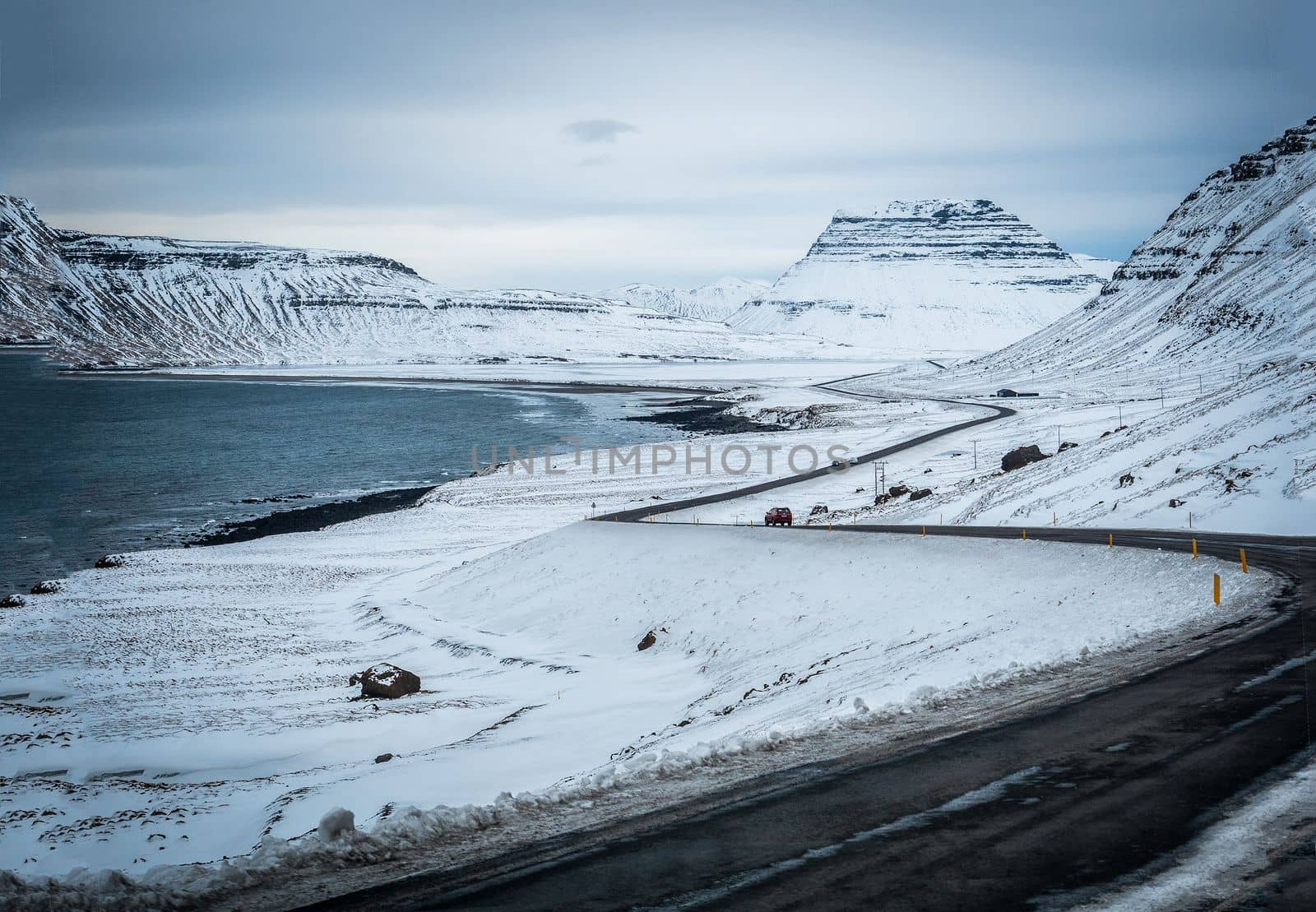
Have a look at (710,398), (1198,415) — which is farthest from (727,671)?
(710,398)

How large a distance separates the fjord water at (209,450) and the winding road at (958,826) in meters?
44.1

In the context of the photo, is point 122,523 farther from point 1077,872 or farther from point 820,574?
point 1077,872

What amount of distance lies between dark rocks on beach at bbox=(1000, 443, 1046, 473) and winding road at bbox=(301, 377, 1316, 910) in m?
49.8

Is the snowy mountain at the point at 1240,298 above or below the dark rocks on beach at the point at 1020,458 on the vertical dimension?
above

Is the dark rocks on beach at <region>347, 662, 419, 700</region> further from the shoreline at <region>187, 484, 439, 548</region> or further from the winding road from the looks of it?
the shoreline at <region>187, 484, 439, 548</region>

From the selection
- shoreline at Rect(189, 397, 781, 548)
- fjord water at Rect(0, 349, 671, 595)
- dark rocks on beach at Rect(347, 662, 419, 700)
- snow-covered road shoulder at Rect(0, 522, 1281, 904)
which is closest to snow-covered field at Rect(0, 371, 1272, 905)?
snow-covered road shoulder at Rect(0, 522, 1281, 904)

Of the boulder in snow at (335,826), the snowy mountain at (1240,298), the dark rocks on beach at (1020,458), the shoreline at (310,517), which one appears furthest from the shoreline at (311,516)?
the snowy mountain at (1240,298)

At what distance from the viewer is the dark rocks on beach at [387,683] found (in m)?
27.9

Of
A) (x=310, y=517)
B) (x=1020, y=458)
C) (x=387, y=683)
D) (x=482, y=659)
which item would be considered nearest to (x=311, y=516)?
(x=310, y=517)

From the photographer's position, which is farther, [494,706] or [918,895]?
[494,706]

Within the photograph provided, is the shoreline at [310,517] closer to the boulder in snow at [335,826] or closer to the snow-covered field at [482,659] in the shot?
the snow-covered field at [482,659]

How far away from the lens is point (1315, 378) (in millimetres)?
51625

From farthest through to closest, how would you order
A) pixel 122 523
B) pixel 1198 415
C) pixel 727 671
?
pixel 122 523 → pixel 1198 415 → pixel 727 671

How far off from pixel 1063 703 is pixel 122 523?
198ft
